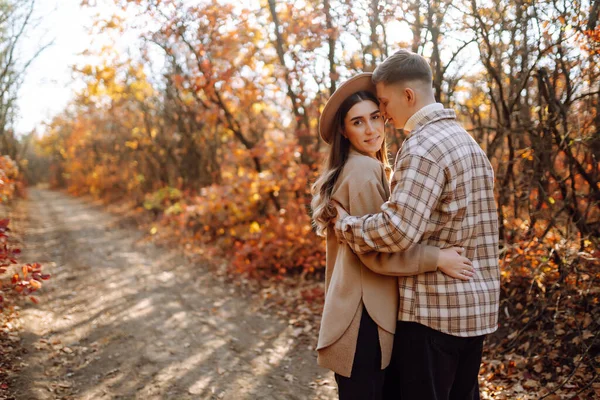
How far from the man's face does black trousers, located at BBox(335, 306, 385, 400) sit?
3.08ft

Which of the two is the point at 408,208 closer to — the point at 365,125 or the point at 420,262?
the point at 420,262

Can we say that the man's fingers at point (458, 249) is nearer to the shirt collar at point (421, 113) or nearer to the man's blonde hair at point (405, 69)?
the shirt collar at point (421, 113)

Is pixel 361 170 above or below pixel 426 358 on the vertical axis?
above

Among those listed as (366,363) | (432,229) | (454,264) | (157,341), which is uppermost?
(432,229)

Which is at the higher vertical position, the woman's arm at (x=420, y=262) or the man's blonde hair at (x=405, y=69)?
the man's blonde hair at (x=405, y=69)

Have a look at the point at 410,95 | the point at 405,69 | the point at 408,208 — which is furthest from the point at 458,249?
the point at 405,69

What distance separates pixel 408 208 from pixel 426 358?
0.68 m

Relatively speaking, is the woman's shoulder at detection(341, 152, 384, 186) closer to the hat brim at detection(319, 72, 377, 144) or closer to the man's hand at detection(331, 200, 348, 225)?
the man's hand at detection(331, 200, 348, 225)

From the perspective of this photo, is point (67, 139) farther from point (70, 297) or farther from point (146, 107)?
point (70, 297)

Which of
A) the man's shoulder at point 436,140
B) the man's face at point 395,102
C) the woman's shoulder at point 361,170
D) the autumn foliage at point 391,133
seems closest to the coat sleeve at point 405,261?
the woman's shoulder at point 361,170

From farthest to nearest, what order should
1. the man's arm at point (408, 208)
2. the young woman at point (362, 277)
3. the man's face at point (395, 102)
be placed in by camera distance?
1. the man's face at point (395, 102)
2. the young woman at point (362, 277)
3. the man's arm at point (408, 208)

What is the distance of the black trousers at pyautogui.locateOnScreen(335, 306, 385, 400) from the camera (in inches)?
83.2

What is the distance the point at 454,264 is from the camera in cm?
203

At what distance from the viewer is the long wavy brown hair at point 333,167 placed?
2297 millimetres
